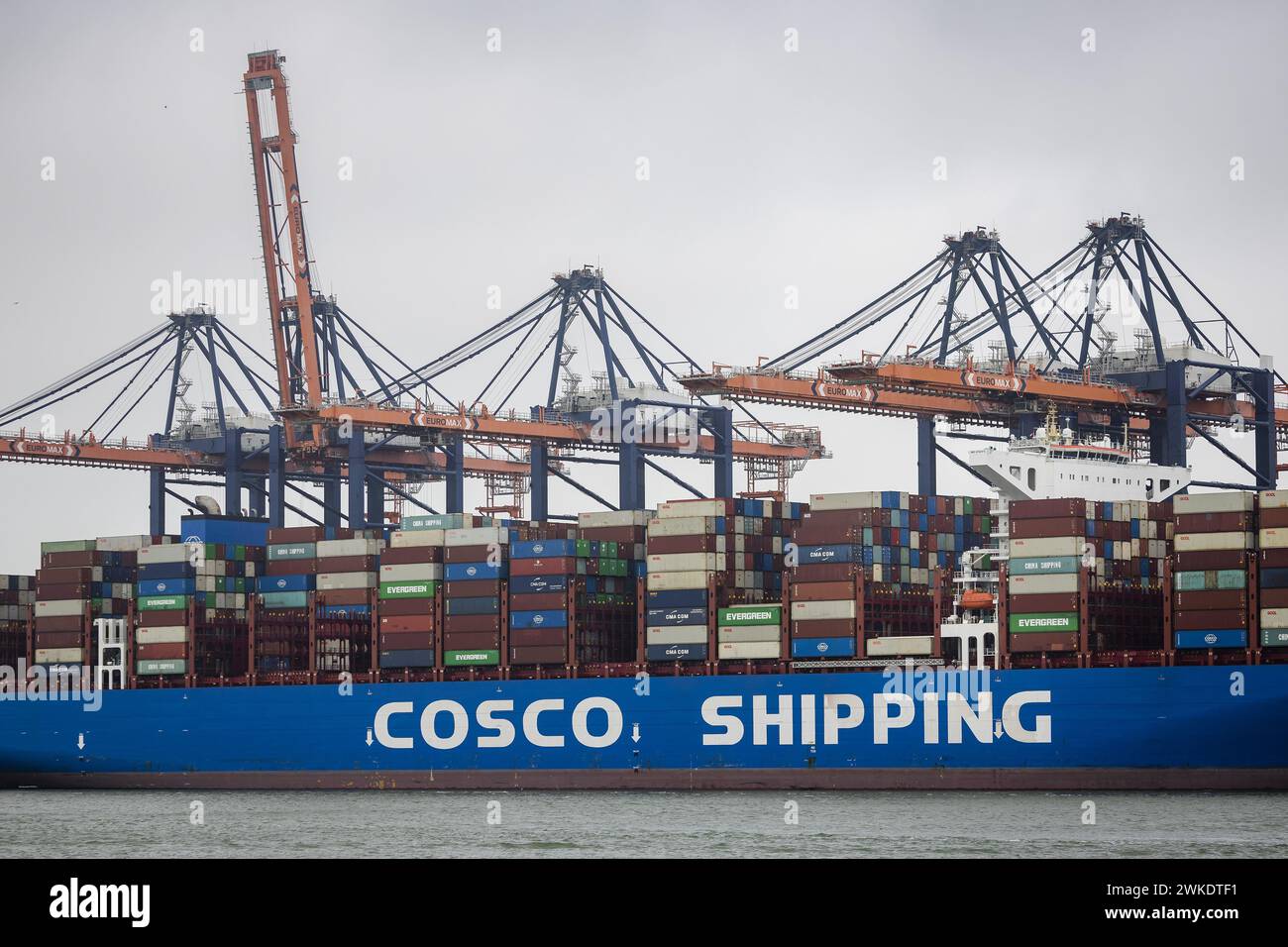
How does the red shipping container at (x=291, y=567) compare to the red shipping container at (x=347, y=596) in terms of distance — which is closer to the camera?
the red shipping container at (x=347, y=596)

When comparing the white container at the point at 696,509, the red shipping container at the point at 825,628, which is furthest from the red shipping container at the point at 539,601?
the red shipping container at the point at 825,628

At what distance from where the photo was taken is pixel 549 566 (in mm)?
54094

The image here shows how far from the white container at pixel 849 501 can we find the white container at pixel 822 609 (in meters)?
2.67

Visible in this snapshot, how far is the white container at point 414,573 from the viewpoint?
185 feet

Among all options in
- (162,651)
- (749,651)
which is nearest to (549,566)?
(749,651)

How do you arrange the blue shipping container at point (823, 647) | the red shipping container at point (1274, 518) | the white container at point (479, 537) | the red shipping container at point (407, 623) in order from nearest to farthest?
the red shipping container at point (1274, 518) → the blue shipping container at point (823, 647) → the white container at point (479, 537) → the red shipping container at point (407, 623)

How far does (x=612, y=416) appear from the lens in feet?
226

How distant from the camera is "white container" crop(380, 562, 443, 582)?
5647cm

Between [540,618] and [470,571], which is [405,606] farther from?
[540,618]

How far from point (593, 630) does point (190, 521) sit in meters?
16.8

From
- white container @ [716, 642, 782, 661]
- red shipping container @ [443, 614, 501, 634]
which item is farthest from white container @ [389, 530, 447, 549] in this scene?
white container @ [716, 642, 782, 661]

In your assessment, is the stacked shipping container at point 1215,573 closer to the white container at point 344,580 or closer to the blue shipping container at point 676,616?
the blue shipping container at point 676,616

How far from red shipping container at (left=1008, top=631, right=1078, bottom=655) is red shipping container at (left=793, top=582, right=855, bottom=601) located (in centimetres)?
464

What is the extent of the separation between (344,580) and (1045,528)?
23215mm
